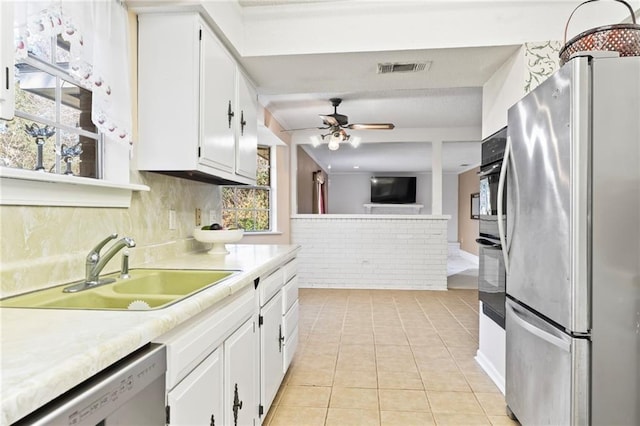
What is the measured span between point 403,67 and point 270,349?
2.11m

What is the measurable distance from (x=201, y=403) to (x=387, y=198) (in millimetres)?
10293

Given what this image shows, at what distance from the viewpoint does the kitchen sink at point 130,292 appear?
3.88 ft

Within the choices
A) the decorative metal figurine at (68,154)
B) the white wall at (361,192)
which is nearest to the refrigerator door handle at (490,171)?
the decorative metal figurine at (68,154)

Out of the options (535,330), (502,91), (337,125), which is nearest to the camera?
(535,330)

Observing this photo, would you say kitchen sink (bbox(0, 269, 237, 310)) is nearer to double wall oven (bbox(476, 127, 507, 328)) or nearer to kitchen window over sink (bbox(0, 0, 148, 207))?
kitchen window over sink (bbox(0, 0, 148, 207))

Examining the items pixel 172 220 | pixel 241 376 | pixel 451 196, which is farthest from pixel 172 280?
pixel 451 196

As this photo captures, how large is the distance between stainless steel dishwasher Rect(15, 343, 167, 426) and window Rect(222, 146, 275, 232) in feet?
14.5

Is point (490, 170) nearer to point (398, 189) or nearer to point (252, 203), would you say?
point (252, 203)

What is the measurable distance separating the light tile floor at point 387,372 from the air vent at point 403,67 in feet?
7.27

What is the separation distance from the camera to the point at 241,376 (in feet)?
5.08

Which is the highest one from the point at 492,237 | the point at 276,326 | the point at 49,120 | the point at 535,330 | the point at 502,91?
the point at 502,91

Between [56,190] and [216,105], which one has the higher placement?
[216,105]

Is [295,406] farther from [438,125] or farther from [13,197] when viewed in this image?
[438,125]

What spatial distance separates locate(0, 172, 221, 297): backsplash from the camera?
121cm
